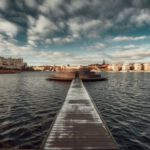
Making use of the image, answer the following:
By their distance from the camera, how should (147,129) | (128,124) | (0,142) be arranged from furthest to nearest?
(128,124)
(147,129)
(0,142)

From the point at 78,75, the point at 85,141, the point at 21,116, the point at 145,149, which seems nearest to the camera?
the point at 85,141

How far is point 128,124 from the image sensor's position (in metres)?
15.0

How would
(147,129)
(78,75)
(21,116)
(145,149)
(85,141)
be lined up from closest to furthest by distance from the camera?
(85,141) < (145,149) < (147,129) < (21,116) < (78,75)

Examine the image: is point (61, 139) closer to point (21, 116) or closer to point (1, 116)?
point (21, 116)

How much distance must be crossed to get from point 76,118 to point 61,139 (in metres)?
4.03

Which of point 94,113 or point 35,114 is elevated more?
point 94,113

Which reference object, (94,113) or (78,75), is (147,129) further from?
(78,75)

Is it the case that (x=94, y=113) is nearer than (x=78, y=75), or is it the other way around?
(x=94, y=113)

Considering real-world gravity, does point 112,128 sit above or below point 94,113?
below

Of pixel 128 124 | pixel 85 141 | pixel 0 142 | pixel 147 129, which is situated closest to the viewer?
pixel 85 141

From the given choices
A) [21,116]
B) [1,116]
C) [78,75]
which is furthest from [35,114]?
[78,75]

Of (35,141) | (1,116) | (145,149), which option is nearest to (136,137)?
(145,149)

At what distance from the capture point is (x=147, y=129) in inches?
541

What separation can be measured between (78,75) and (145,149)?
199ft
